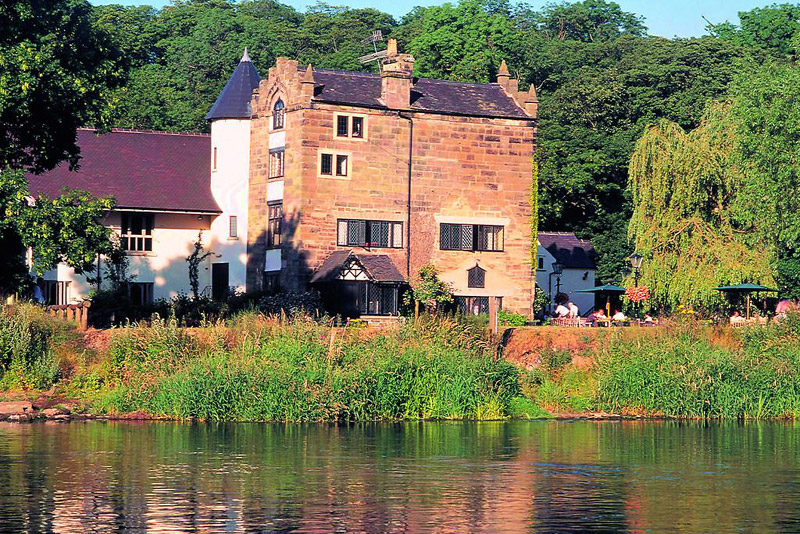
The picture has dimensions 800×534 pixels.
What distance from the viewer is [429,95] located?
210 ft

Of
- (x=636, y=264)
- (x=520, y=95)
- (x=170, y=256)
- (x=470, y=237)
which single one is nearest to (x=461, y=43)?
(x=520, y=95)

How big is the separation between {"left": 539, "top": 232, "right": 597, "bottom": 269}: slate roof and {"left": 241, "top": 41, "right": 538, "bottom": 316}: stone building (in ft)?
55.0

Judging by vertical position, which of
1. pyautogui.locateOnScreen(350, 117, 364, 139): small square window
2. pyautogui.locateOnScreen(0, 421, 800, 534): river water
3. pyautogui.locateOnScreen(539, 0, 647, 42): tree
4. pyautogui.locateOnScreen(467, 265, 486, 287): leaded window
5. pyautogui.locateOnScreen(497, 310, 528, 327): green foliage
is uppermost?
pyautogui.locateOnScreen(539, 0, 647, 42): tree

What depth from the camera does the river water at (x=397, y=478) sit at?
21859 mm

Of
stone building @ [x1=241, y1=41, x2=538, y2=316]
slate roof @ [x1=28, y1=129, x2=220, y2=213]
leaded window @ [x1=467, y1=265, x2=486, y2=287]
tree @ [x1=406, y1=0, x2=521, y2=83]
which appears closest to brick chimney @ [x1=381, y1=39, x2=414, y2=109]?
stone building @ [x1=241, y1=41, x2=538, y2=316]

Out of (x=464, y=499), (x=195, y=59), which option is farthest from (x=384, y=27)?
(x=464, y=499)

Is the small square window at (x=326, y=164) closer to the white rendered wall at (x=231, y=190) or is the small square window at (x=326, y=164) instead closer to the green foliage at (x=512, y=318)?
the white rendered wall at (x=231, y=190)

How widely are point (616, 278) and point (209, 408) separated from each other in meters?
46.1

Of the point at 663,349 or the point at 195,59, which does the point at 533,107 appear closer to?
the point at 663,349

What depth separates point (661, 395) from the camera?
1549 inches

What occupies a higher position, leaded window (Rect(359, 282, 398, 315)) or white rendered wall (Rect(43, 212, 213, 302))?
white rendered wall (Rect(43, 212, 213, 302))

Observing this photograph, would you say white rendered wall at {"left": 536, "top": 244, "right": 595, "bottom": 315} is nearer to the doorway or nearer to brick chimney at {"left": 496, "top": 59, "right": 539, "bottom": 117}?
brick chimney at {"left": 496, "top": 59, "right": 539, "bottom": 117}

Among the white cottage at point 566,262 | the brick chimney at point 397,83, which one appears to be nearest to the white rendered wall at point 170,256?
the brick chimney at point 397,83

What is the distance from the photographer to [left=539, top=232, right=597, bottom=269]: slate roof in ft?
267
